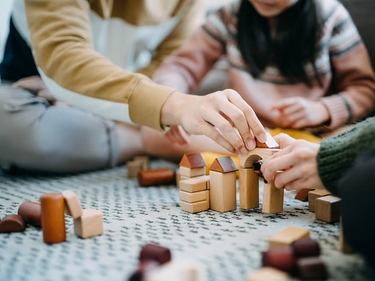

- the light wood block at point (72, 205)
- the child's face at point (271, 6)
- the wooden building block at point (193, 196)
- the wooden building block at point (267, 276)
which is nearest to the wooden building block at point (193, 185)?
the wooden building block at point (193, 196)

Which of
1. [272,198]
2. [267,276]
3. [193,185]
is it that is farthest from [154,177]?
[267,276]

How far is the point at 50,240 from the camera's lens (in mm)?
669

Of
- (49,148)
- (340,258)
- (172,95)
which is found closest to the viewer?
(340,258)

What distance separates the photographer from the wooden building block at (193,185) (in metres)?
0.83

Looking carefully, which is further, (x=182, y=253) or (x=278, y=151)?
(x=278, y=151)

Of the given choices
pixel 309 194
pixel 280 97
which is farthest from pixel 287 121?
pixel 309 194

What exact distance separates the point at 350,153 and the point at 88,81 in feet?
1.94

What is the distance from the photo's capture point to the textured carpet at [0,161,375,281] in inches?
22.4

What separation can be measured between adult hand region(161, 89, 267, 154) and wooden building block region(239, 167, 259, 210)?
48 millimetres

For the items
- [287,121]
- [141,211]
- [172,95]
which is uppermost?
[172,95]

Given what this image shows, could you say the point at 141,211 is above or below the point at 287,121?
below

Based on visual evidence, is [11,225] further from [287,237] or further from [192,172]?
[287,237]

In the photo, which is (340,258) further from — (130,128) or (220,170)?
(130,128)

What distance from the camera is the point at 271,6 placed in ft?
3.66
